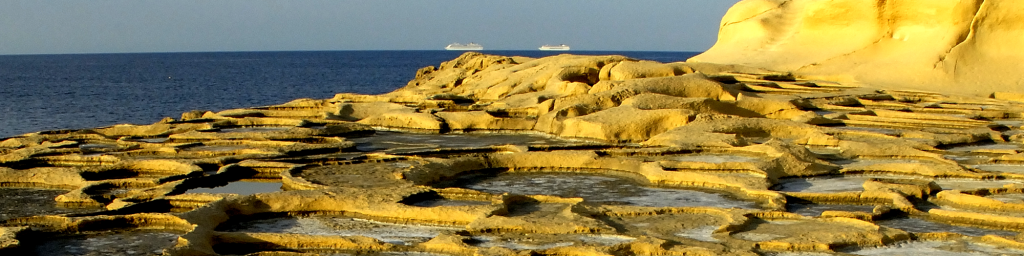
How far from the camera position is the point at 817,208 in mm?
9766

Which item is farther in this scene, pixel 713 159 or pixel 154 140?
pixel 154 140

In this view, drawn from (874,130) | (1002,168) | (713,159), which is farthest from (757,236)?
(874,130)

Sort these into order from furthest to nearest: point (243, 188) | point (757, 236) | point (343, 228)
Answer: point (243, 188) < point (343, 228) < point (757, 236)

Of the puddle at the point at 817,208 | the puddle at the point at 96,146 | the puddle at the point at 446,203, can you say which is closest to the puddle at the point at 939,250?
the puddle at the point at 817,208

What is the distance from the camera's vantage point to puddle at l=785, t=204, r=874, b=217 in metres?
9.53

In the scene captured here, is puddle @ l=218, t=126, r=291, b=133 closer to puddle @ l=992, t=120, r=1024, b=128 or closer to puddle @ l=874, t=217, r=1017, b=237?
puddle @ l=874, t=217, r=1017, b=237

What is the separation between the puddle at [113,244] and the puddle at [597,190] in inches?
134

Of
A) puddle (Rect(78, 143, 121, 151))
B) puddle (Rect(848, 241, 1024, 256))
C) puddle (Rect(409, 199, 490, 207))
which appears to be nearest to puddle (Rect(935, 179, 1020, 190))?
puddle (Rect(848, 241, 1024, 256))

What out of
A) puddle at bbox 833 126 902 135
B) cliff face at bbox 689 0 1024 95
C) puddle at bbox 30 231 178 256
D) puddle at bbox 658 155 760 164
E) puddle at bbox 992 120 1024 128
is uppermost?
cliff face at bbox 689 0 1024 95

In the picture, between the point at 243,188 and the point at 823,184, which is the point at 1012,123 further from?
the point at 243,188

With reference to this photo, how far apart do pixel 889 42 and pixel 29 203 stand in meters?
20.4

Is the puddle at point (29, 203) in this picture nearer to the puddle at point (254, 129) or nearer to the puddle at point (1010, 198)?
the puddle at point (254, 129)

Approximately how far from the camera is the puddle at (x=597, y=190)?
10141 mm

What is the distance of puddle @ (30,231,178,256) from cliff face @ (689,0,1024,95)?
17.9 metres
